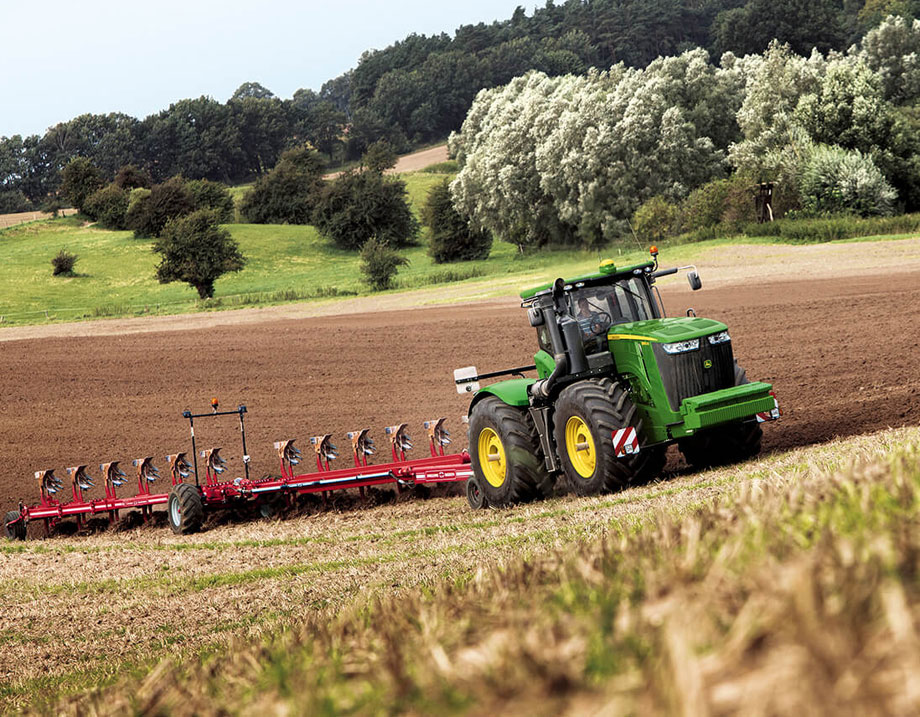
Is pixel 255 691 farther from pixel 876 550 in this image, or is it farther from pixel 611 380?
pixel 611 380

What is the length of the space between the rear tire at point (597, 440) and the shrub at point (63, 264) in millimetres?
69507

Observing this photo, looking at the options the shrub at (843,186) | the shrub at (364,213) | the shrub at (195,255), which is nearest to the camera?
the shrub at (843,186)

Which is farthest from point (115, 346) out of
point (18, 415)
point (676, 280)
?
point (676, 280)

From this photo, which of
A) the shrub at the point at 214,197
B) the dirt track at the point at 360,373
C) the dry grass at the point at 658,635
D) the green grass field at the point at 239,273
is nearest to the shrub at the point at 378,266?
the green grass field at the point at 239,273

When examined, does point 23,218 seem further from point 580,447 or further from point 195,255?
point 580,447

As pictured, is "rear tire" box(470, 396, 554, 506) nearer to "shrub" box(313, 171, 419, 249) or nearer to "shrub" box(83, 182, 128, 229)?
"shrub" box(313, 171, 419, 249)

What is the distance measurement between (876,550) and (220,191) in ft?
336

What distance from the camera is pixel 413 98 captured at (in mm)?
164750

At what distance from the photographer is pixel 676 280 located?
120 feet

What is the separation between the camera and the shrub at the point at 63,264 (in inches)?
2899

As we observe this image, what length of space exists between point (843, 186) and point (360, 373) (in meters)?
28.6

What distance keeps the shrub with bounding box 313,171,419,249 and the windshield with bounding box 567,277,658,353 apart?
71.2m

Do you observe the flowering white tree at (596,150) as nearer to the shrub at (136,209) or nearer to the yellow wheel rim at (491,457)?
the shrub at (136,209)

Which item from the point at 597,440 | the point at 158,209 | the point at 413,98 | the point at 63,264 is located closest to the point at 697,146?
the point at 63,264
